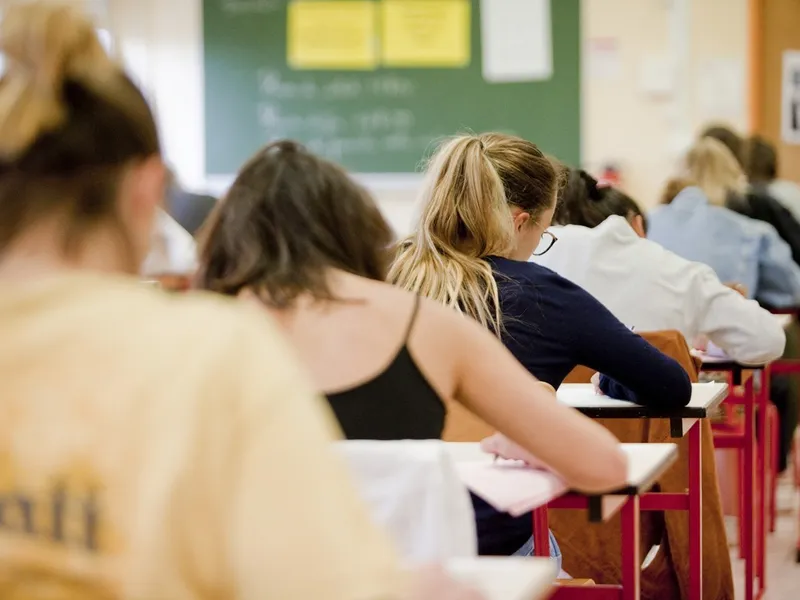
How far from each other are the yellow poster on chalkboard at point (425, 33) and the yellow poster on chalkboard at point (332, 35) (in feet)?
0.27

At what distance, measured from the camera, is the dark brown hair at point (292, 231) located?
1608mm

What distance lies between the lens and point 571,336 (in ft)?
8.02

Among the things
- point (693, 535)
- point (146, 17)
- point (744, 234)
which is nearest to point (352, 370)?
point (693, 535)

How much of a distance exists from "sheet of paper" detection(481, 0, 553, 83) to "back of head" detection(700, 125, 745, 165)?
1.35 metres

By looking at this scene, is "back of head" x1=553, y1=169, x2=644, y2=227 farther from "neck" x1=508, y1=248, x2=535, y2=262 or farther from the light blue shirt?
the light blue shirt

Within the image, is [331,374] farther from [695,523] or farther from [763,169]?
[763,169]

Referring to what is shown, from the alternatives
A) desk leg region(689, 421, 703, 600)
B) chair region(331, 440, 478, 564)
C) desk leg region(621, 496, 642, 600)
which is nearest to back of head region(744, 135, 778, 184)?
desk leg region(689, 421, 703, 600)

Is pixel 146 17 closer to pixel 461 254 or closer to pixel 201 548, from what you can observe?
pixel 461 254

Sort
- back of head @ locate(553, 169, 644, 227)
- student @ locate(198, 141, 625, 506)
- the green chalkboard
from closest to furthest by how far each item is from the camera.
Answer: student @ locate(198, 141, 625, 506) < back of head @ locate(553, 169, 644, 227) < the green chalkboard

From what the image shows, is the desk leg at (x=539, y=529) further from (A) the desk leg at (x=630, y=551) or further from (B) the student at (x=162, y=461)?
(B) the student at (x=162, y=461)

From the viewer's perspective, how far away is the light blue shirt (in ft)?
15.0

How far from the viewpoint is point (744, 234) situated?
4.70m

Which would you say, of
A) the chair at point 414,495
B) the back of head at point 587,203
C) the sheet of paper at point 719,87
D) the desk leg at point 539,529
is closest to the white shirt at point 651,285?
the back of head at point 587,203

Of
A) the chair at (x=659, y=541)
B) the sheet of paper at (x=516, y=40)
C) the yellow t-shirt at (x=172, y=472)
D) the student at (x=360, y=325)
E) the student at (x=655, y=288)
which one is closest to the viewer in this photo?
the yellow t-shirt at (x=172, y=472)
